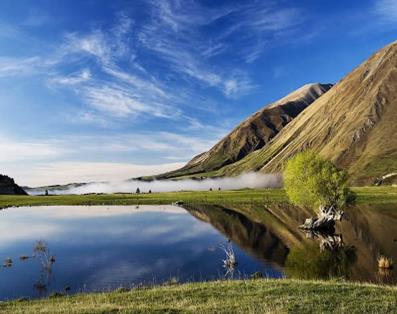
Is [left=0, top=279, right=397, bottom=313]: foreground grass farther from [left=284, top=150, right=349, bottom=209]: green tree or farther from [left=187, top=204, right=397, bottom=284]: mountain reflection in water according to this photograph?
[left=284, top=150, right=349, bottom=209]: green tree

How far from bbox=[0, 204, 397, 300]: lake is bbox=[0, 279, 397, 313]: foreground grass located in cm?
1372

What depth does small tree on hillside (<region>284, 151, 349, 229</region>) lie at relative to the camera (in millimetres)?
98562

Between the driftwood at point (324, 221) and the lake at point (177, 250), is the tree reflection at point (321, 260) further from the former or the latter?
the driftwood at point (324, 221)

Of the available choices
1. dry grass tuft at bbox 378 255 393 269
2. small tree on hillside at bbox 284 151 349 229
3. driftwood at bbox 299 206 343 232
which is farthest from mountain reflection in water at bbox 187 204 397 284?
small tree on hillside at bbox 284 151 349 229

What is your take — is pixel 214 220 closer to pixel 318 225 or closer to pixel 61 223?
pixel 318 225

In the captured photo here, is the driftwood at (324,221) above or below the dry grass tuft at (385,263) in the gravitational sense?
above

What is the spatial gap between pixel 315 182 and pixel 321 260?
36.9m

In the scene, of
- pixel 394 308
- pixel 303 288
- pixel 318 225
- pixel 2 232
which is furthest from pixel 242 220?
pixel 394 308

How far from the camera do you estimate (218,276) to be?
5472 centimetres

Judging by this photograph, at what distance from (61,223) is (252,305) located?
9523cm

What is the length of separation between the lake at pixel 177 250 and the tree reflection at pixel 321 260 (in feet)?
0.43

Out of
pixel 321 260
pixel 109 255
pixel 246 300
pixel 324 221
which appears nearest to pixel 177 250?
pixel 109 255

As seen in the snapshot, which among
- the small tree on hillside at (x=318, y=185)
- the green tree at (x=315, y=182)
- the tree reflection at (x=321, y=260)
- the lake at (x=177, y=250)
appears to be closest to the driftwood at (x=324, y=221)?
the small tree on hillside at (x=318, y=185)

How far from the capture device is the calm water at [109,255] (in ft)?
175
